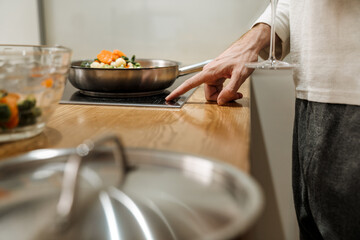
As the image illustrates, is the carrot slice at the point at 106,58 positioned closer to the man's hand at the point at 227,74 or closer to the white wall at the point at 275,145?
the man's hand at the point at 227,74

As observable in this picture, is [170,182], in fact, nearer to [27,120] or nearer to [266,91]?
[27,120]

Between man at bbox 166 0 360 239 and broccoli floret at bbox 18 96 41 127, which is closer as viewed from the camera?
broccoli floret at bbox 18 96 41 127

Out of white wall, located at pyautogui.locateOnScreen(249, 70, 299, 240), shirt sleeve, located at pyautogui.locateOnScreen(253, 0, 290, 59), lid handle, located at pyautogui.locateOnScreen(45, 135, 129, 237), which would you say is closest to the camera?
lid handle, located at pyautogui.locateOnScreen(45, 135, 129, 237)

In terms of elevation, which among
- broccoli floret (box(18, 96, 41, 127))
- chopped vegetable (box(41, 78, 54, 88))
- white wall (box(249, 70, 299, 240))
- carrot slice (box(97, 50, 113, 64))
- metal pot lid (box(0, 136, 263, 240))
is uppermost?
carrot slice (box(97, 50, 113, 64))

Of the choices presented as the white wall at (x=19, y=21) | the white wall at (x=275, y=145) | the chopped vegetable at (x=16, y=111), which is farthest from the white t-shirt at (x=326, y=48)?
the white wall at (x=19, y=21)

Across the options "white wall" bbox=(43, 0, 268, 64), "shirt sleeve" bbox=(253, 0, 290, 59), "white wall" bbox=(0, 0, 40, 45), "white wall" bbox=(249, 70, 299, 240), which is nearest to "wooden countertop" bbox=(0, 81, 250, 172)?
"shirt sleeve" bbox=(253, 0, 290, 59)

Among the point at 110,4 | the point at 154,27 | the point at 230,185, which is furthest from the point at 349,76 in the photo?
the point at 110,4

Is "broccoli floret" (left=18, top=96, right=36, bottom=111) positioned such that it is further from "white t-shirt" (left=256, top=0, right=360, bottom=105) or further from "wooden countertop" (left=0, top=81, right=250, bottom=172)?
"white t-shirt" (left=256, top=0, right=360, bottom=105)

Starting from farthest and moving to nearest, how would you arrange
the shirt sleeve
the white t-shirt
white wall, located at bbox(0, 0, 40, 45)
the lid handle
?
white wall, located at bbox(0, 0, 40, 45) < the shirt sleeve < the white t-shirt < the lid handle

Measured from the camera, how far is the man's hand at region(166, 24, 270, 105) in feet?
2.93

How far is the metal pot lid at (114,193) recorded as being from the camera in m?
0.38

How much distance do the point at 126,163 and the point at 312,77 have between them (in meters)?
0.65

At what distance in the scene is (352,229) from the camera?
897 mm

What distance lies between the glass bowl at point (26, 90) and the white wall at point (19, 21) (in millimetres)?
1249
